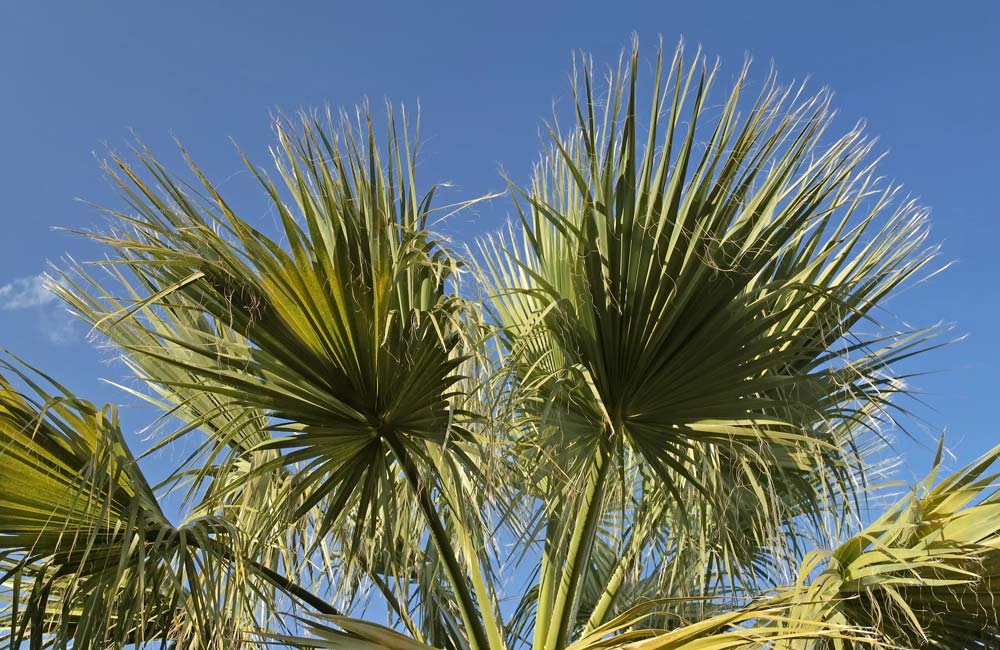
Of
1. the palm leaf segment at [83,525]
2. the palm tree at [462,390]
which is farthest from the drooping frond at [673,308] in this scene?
the palm leaf segment at [83,525]

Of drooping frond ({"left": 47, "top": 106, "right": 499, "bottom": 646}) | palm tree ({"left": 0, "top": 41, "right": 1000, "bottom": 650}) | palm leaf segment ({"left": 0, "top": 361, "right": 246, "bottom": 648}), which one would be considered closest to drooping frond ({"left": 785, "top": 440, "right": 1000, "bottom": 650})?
palm tree ({"left": 0, "top": 41, "right": 1000, "bottom": 650})

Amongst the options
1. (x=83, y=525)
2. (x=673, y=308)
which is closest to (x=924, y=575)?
(x=673, y=308)

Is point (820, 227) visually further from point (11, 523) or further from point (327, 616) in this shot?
point (11, 523)

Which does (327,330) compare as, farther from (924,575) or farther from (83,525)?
(924,575)

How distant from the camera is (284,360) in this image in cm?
254

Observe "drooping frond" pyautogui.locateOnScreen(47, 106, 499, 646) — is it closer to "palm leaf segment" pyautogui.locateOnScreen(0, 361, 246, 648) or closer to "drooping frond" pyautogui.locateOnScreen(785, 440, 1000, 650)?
"palm leaf segment" pyautogui.locateOnScreen(0, 361, 246, 648)

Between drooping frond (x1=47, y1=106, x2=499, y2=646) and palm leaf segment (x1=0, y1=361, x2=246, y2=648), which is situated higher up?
drooping frond (x1=47, y1=106, x2=499, y2=646)

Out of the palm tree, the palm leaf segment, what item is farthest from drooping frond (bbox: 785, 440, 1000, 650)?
the palm leaf segment

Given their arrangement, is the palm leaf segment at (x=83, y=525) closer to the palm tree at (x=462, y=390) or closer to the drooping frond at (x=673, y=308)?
the palm tree at (x=462, y=390)

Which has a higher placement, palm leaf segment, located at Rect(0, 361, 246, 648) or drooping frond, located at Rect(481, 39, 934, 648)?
drooping frond, located at Rect(481, 39, 934, 648)

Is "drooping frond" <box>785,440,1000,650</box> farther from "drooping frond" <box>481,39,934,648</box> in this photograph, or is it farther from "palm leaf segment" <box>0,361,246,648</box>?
"palm leaf segment" <box>0,361,246,648</box>

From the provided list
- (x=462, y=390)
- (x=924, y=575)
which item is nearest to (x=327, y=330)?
(x=462, y=390)

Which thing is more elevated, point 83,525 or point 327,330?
point 327,330

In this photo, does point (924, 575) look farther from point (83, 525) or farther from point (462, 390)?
point (83, 525)
